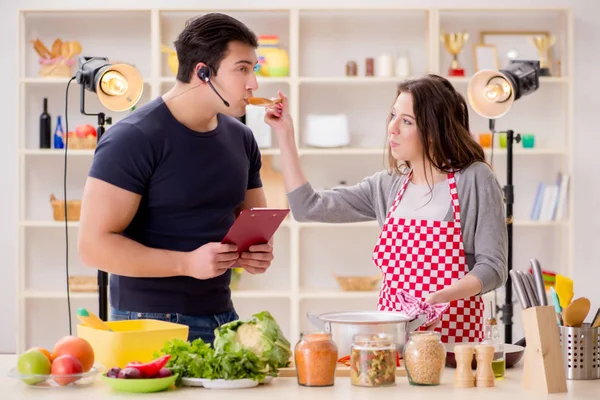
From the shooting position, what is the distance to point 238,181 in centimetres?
246

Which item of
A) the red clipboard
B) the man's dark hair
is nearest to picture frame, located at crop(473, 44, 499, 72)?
the man's dark hair

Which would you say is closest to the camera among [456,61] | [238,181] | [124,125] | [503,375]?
[503,375]

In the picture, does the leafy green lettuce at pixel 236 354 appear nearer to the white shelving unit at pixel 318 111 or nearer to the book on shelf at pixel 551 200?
the white shelving unit at pixel 318 111

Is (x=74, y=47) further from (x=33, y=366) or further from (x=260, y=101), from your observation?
(x=33, y=366)

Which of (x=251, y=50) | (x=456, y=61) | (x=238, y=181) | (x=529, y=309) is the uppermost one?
(x=456, y=61)

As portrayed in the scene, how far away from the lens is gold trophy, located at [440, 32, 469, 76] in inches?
202

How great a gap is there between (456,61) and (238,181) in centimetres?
300

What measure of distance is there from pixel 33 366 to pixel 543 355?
1052 millimetres

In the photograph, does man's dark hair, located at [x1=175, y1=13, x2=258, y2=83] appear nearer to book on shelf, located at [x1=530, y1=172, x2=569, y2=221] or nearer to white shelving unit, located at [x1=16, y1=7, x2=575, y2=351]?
white shelving unit, located at [x1=16, y1=7, x2=575, y2=351]

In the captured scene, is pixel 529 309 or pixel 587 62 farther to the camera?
pixel 587 62

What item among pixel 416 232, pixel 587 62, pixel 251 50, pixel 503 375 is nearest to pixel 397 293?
pixel 416 232

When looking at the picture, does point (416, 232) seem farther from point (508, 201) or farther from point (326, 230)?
point (326, 230)

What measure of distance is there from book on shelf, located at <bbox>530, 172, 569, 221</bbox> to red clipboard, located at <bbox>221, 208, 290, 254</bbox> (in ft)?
10.4

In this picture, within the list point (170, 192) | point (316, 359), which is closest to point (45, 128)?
point (170, 192)
